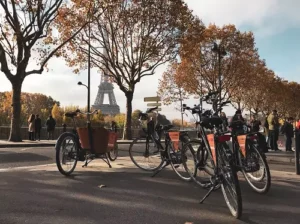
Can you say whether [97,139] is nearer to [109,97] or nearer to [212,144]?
[212,144]

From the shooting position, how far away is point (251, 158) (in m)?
6.46

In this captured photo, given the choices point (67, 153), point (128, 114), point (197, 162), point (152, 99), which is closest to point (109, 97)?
point (128, 114)

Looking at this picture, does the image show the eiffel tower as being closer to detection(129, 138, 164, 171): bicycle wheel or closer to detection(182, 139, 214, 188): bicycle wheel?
detection(129, 138, 164, 171): bicycle wheel

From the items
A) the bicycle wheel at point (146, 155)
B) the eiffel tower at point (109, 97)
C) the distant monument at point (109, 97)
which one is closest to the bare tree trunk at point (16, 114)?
the bicycle wheel at point (146, 155)

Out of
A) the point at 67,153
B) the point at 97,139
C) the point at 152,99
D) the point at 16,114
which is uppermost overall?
the point at 152,99

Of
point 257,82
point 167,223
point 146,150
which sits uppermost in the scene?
point 257,82

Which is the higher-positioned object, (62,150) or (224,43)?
(224,43)

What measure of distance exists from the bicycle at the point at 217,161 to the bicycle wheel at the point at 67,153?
2.27 m

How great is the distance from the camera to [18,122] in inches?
835

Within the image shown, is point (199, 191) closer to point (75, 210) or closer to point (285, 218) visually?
point (285, 218)

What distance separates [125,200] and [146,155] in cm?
299

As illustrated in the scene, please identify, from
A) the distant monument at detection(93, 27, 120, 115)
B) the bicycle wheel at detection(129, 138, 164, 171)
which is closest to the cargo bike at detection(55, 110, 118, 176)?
the bicycle wheel at detection(129, 138, 164, 171)

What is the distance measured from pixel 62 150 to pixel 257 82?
44369 millimetres

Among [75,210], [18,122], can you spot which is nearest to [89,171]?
[75,210]
